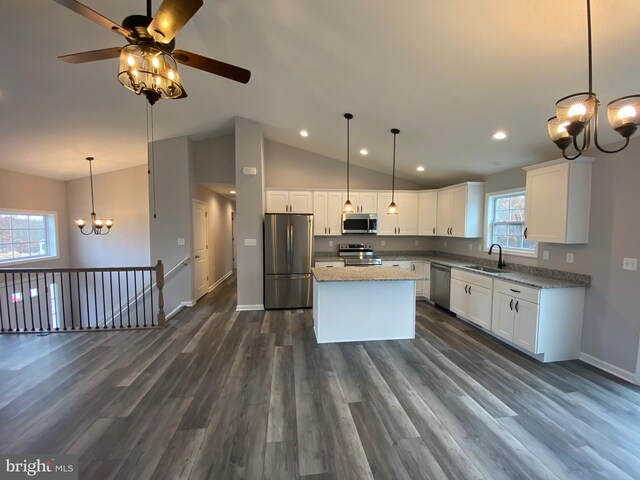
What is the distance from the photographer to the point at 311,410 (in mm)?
2342

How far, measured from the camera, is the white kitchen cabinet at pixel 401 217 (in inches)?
229

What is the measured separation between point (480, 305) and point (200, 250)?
17.7 feet

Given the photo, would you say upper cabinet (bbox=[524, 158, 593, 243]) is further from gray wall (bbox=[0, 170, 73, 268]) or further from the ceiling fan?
gray wall (bbox=[0, 170, 73, 268])

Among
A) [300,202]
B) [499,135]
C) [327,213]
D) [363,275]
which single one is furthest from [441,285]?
[300,202]

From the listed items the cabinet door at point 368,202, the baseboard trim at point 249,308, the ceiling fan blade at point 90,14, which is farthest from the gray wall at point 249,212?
the ceiling fan blade at point 90,14

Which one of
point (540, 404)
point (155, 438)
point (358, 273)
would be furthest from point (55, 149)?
point (540, 404)

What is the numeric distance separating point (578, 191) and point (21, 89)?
629 cm

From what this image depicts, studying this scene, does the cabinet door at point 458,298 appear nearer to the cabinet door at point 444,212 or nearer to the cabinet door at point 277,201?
the cabinet door at point 444,212

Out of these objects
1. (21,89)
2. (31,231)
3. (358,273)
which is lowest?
(358,273)

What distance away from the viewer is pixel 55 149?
460 centimetres

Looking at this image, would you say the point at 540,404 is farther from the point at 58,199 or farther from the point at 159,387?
the point at 58,199

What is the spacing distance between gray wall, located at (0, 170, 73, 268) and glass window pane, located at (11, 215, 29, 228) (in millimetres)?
207

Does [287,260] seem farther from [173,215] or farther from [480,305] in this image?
[480,305]

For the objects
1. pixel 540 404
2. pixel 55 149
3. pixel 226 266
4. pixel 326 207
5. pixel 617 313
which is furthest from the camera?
pixel 226 266
